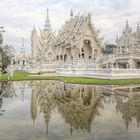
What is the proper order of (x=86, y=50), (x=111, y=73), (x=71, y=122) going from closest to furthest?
(x=71, y=122)
(x=111, y=73)
(x=86, y=50)

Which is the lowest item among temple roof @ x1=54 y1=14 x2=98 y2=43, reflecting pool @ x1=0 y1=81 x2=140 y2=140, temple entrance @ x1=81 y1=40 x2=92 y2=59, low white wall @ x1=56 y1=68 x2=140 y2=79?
reflecting pool @ x1=0 y1=81 x2=140 y2=140

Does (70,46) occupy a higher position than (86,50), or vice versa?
(70,46)

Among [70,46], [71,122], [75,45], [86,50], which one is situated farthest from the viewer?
[86,50]

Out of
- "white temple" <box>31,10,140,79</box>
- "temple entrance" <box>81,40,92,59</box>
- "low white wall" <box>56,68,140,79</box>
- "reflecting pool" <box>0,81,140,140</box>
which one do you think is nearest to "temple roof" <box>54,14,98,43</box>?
"white temple" <box>31,10,140,79</box>

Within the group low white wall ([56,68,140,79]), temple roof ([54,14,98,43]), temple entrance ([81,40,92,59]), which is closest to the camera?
low white wall ([56,68,140,79])

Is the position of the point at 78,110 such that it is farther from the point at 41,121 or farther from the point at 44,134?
the point at 44,134

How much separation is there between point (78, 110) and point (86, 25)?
43.0 meters

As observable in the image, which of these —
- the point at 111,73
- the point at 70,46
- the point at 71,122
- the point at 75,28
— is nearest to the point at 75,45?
the point at 70,46

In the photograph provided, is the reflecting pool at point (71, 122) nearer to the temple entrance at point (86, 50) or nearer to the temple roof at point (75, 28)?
the temple roof at point (75, 28)

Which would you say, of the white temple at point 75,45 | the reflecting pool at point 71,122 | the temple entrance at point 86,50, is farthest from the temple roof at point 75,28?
the reflecting pool at point 71,122

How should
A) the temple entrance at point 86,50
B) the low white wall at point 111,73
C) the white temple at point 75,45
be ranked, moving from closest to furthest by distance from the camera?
the low white wall at point 111,73 < the white temple at point 75,45 < the temple entrance at point 86,50

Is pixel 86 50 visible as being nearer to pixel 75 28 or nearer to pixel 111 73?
pixel 75 28

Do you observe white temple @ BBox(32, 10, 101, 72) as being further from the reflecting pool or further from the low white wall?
the reflecting pool

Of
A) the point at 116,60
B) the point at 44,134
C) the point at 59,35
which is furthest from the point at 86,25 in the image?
the point at 44,134
